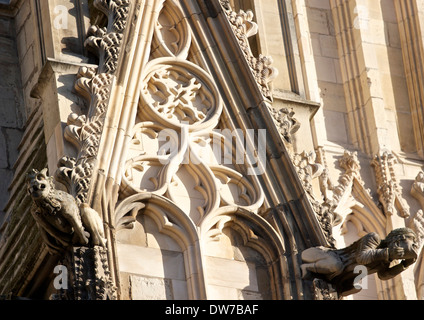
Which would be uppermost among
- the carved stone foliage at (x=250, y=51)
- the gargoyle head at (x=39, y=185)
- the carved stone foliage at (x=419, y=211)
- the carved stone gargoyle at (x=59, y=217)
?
the carved stone foliage at (x=250, y=51)

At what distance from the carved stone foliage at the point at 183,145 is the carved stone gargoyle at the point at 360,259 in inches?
30.7

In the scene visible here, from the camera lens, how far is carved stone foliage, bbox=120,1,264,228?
18.2 metres

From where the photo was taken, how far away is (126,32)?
18.8m

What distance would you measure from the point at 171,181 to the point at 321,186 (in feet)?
6.80

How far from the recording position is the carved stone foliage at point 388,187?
19.9 m

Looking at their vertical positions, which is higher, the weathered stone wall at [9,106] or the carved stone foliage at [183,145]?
the weathered stone wall at [9,106]

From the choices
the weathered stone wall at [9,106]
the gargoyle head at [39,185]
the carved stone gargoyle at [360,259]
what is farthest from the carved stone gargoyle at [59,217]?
the weathered stone wall at [9,106]

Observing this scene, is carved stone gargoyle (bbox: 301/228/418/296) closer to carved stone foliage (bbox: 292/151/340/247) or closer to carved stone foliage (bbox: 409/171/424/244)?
carved stone foliage (bbox: 292/151/340/247)

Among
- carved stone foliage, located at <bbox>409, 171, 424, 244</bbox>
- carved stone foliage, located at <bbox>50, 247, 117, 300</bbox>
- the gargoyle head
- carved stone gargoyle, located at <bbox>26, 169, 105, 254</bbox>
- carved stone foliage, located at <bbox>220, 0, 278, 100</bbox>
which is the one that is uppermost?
carved stone foliage, located at <bbox>220, 0, 278, 100</bbox>

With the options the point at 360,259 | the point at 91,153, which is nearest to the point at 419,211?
the point at 360,259

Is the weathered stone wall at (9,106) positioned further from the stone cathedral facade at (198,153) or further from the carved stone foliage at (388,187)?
the carved stone foliage at (388,187)

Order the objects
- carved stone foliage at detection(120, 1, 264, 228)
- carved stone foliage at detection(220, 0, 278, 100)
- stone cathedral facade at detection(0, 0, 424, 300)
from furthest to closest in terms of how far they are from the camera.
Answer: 1. carved stone foliage at detection(220, 0, 278, 100)
2. carved stone foliage at detection(120, 1, 264, 228)
3. stone cathedral facade at detection(0, 0, 424, 300)

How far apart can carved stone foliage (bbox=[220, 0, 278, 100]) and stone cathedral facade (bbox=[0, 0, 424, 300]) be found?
18mm

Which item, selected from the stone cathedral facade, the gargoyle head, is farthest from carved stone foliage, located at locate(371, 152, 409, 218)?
the gargoyle head
